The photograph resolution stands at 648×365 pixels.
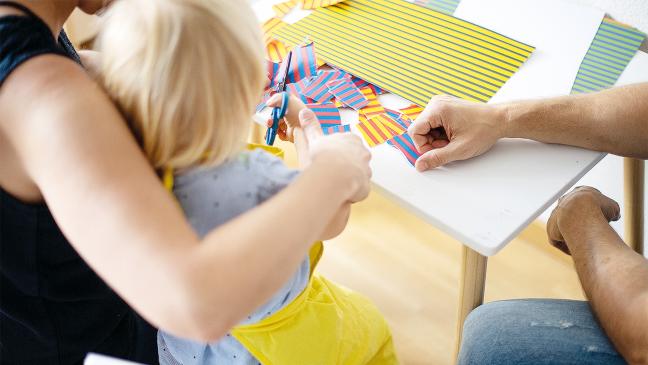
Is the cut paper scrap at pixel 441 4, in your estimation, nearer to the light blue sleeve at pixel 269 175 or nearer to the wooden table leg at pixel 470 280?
the wooden table leg at pixel 470 280

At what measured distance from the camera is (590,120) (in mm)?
955

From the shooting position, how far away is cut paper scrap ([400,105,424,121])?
101 centimetres

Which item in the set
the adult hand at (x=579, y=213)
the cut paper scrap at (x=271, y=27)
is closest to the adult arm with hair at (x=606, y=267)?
the adult hand at (x=579, y=213)

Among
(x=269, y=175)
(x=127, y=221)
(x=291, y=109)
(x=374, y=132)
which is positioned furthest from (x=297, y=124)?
(x=127, y=221)

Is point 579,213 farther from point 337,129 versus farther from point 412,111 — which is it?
point 337,129

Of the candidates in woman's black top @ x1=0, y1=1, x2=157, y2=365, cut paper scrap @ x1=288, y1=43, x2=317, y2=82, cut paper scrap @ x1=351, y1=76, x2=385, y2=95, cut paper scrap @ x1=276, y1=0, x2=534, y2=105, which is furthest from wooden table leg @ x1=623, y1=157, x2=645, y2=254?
woman's black top @ x1=0, y1=1, x2=157, y2=365

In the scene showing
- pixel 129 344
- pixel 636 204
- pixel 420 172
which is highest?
pixel 420 172

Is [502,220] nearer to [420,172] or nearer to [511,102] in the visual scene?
[420,172]

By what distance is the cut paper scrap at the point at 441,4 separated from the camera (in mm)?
1250

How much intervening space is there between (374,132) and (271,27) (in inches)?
14.7

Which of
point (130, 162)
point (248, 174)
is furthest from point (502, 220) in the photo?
point (130, 162)

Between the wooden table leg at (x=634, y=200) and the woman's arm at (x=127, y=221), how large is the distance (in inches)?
34.9

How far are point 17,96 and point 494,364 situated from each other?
77 cm

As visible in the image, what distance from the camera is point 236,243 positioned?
0.58 m
